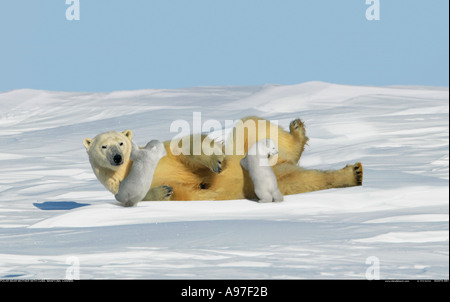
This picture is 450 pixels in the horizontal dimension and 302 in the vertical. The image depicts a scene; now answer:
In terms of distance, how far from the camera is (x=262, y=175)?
217 inches

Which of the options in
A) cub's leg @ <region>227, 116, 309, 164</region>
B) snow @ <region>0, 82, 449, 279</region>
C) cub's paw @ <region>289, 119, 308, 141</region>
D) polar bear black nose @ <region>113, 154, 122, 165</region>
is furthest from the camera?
cub's paw @ <region>289, 119, 308, 141</region>

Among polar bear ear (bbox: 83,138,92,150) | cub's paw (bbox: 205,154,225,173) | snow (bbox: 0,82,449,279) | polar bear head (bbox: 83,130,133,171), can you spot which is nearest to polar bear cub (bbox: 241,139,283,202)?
snow (bbox: 0,82,449,279)

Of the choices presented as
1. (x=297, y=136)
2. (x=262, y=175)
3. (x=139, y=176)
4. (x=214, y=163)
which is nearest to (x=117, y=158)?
(x=139, y=176)

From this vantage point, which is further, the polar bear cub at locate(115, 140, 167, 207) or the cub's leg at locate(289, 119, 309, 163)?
the cub's leg at locate(289, 119, 309, 163)

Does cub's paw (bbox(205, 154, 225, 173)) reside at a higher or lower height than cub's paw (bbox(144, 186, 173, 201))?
higher

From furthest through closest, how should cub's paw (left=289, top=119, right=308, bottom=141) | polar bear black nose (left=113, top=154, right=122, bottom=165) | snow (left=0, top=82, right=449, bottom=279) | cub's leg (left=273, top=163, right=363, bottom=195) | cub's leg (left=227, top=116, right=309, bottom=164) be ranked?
cub's paw (left=289, top=119, right=308, bottom=141) → cub's leg (left=227, top=116, right=309, bottom=164) → cub's leg (left=273, top=163, right=363, bottom=195) → polar bear black nose (left=113, top=154, right=122, bottom=165) → snow (left=0, top=82, right=449, bottom=279)

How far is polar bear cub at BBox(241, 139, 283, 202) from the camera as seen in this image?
5.52 meters

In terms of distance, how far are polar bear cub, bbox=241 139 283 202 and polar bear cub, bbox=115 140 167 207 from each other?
72cm

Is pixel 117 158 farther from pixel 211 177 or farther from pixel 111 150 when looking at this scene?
pixel 211 177

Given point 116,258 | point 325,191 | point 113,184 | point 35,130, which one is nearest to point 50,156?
point 35,130

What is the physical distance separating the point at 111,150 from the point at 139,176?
292 mm

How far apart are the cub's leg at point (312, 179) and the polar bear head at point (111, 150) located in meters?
1.24

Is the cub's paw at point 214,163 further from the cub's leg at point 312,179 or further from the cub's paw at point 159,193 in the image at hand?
the cub's leg at point 312,179

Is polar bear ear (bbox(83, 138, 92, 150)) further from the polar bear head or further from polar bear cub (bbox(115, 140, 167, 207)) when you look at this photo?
polar bear cub (bbox(115, 140, 167, 207))
